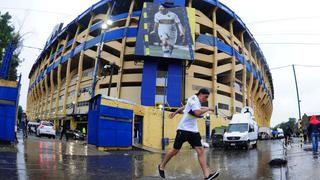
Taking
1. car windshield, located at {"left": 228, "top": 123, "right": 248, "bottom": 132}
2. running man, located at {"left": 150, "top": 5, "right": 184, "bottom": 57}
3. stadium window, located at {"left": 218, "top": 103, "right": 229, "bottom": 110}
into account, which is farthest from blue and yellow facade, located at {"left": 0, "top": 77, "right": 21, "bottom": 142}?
stadium window, located at {"left": 218, "top": 103, "right": 229, "bottom": 110}

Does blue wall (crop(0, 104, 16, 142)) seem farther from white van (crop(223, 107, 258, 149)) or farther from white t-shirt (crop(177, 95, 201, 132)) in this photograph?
white van (crop(223, 107, 258, 149))

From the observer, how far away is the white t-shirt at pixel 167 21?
4729 cm

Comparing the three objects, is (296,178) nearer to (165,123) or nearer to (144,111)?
(144,111)

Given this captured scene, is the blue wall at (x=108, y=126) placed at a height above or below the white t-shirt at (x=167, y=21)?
below

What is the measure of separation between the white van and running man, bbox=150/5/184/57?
797 inches

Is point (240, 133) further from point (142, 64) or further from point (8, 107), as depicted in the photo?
point (142, 64)

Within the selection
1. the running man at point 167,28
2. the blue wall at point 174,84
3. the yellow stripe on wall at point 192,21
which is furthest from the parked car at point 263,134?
the running man at point 167,28

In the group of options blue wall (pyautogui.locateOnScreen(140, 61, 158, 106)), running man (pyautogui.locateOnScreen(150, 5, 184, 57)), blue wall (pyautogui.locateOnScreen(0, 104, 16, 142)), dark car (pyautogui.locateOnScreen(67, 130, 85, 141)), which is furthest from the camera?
running man (pyautogui.locateOnScreen(150, 5, 184, 57))

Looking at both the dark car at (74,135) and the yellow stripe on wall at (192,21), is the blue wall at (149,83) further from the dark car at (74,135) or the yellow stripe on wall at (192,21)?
the dark car at (74,135)

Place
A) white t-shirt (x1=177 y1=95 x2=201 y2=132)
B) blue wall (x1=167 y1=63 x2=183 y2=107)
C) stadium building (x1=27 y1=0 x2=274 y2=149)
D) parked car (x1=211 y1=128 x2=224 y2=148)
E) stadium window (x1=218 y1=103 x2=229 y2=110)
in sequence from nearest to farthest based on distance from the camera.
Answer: white t-shirt (x1=177 y1=95 x2=201 y2=132), parked car (x1=211 y1=128 x2=224 y2=148), blue wall (x1=167 y1=63 x2=183 y2=107), stadium building (x1=27 y1=0 x2=274 y2=149), stadium window (x1=218 y1=103 x2=229 y2=110)

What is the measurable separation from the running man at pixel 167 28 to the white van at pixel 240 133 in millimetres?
20248

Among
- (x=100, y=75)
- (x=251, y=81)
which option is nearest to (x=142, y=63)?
(x=100, y=75)

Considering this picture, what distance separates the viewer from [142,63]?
49469 millimetres

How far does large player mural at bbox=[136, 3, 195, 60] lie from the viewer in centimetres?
4578
